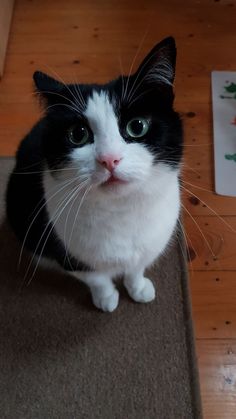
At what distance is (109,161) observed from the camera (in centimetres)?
68

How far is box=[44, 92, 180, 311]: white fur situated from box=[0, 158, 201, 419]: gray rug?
0.13 metres

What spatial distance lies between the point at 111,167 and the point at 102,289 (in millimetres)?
459

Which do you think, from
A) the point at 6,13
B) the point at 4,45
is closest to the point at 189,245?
the point at 4,45

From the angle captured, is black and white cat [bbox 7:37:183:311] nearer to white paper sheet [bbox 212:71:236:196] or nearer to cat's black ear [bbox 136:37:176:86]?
cat's black ear [bbox 136:37:176:86]

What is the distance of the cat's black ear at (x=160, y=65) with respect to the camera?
0.73 meters

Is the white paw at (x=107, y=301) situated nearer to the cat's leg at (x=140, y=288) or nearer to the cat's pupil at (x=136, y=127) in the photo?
the cat's leg at (x=140, y=288)

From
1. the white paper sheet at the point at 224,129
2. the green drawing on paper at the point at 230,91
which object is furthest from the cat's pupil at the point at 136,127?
the green drawing on paper at the point at 230,91

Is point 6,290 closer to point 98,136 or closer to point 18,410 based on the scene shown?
point 18,410

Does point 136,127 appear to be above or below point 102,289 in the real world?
above

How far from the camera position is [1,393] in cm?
104

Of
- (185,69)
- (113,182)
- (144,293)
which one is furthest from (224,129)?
(113,182)

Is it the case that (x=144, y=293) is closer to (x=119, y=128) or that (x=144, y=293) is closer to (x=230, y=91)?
(x=119, y=128)

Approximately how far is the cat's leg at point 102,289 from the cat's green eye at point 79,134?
0.35 m

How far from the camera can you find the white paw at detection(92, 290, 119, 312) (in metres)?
1.10
